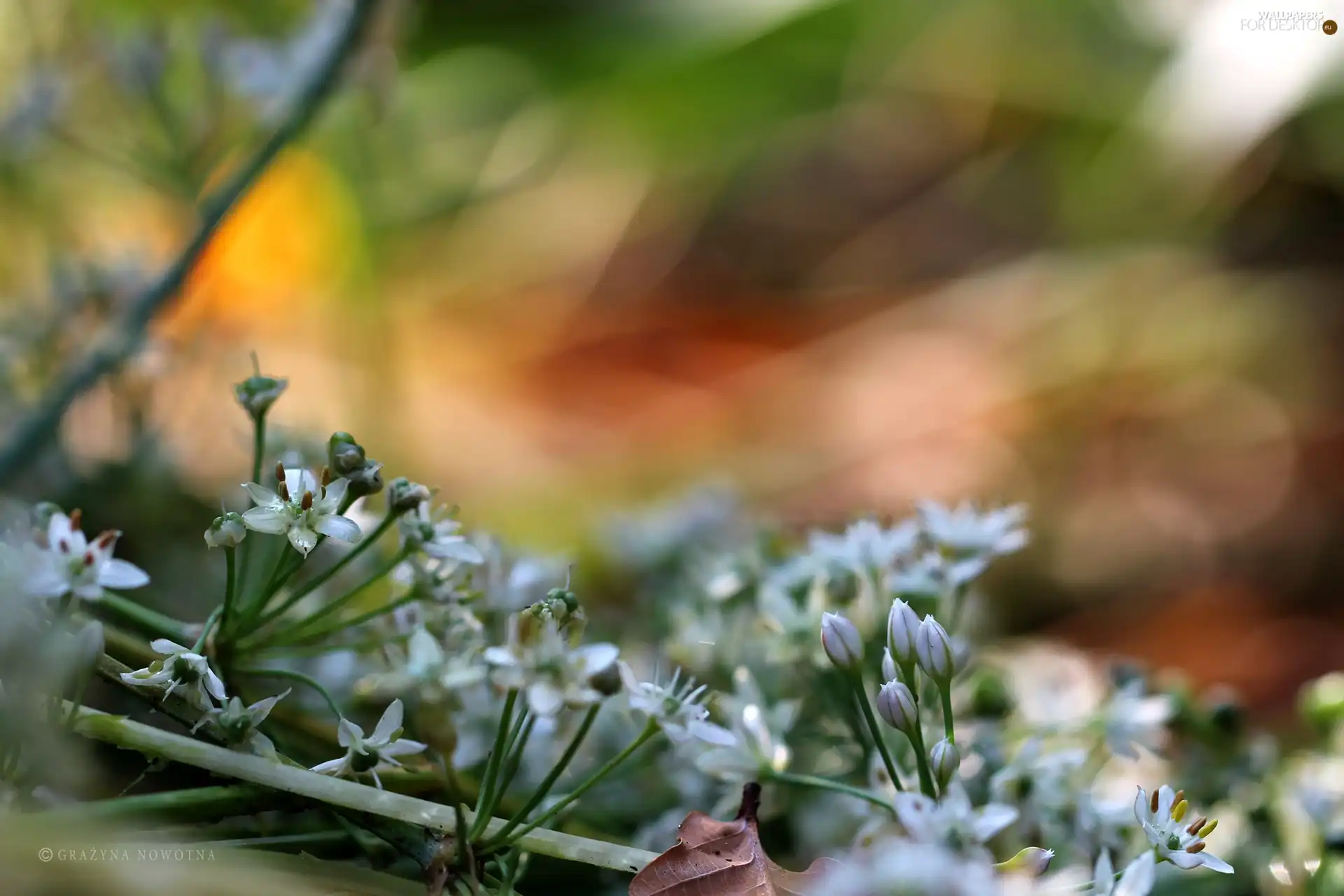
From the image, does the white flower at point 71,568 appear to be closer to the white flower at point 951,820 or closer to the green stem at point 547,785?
the green stem at point 547,785

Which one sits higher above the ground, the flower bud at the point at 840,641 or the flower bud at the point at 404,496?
the flower bud at the point at 404,496

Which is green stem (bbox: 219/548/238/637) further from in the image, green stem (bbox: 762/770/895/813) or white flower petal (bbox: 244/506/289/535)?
green stem (bbox: 762/770/895/813)

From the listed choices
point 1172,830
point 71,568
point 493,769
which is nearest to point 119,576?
point 71,568

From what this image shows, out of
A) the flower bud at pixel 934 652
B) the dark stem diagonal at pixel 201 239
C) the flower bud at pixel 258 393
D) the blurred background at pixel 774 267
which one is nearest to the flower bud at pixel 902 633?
the flower bud at pixel 934 652

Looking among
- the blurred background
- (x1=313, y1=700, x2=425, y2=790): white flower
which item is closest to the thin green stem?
(x1=313, y1=700, x2=425, y2=790): white flower

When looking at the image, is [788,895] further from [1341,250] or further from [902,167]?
[902,167]

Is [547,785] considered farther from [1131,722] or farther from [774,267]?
[774,267]
